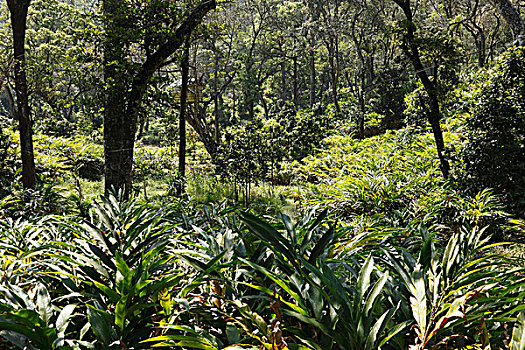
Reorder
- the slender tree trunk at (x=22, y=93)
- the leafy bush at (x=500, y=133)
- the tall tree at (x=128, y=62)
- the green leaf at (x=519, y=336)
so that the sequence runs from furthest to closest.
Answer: the slender tree trunk at (x=22, y=93) → the tall tree at (x=128, y=62) → the leafy bush at (x=500, y=133) → the green leaf at (x=519, y=336)

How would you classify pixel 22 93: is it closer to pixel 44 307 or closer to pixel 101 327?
pixel 44 307

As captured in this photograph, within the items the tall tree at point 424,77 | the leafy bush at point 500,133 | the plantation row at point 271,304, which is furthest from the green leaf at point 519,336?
the tall tree at point 424,77

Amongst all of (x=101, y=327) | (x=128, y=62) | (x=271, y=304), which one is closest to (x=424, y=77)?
(x=128, y=62)

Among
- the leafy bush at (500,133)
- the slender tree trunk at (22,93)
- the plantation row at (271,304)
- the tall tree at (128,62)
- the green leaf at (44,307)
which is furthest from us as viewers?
the slender tree trunk at (22,93)

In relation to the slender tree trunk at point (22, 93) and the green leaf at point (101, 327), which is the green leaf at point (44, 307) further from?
the slender tree trunk at point (22, 93)

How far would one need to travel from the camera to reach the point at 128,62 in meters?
5.93

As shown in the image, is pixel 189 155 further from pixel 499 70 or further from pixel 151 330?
pixel 151 330

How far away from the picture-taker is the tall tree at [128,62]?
5828 millimetres

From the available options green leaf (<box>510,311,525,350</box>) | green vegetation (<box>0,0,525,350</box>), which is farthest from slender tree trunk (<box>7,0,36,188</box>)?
green leaf (<box>510,311,525,350</box>)

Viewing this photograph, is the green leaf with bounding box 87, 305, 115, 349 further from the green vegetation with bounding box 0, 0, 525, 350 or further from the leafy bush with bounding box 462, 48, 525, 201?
the leafy bush with bounding box 462, 48, 525, 201

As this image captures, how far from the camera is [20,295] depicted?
143 centimetres

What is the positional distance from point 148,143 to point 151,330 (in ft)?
112

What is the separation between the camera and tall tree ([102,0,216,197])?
583 centimetres

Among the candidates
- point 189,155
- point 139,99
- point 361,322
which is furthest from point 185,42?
point 189,155
